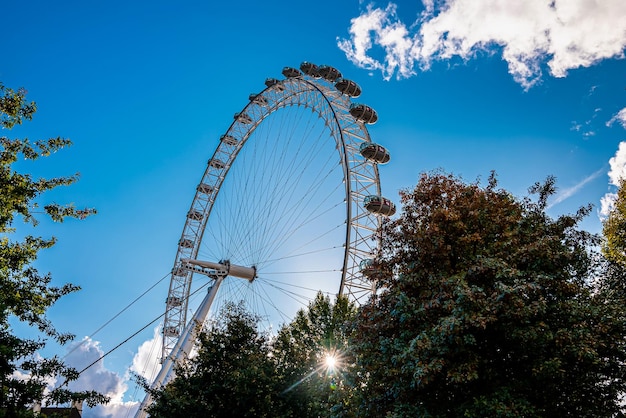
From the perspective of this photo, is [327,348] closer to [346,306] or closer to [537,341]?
[346,306]

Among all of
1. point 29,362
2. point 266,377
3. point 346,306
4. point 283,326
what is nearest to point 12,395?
point 29,362

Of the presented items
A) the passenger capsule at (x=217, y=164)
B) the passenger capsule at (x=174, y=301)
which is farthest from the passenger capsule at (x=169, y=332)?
the passenger capsule at (x=217, y=164)

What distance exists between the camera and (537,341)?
8727 millimetres

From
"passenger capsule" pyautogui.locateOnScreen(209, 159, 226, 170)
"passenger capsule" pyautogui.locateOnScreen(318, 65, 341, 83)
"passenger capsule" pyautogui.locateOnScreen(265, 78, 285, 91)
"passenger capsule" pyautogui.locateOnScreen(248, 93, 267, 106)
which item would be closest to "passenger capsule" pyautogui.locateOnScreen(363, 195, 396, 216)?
"passenger capsule" pyautogui.locateOnScreen(318, 65, 341, 83)

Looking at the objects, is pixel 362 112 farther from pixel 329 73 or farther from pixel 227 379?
pixel 227 379

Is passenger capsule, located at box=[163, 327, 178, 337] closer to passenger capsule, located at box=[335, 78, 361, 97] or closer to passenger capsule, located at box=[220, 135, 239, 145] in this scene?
passenger capsule, located at box=[220, 135, 239, 145]

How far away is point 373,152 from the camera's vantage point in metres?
24.7

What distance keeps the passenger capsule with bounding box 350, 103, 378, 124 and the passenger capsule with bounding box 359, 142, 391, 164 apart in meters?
2.02

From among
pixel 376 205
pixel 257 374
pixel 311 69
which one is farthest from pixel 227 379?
pixel 311 69

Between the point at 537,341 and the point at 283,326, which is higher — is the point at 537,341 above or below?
below

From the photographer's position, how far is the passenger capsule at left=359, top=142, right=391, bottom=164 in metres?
24.6

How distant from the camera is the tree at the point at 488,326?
339 inches

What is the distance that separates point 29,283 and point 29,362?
206 cm

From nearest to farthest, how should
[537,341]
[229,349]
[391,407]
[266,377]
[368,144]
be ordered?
[537,341] < [391,407] < [266,377] < [229,349] < [368,144]
